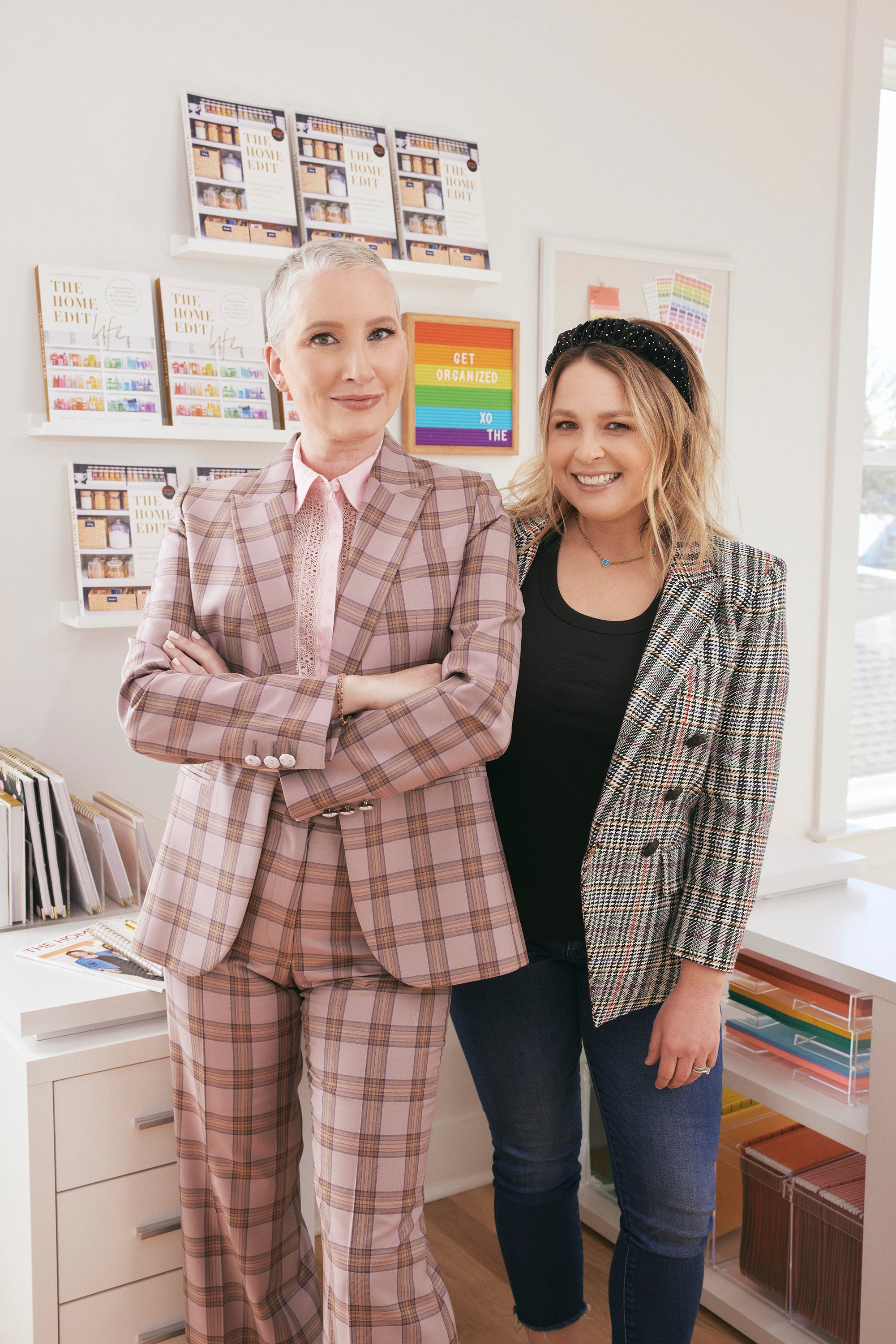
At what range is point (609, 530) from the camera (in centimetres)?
153

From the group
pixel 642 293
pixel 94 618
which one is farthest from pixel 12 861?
pixel 642 293

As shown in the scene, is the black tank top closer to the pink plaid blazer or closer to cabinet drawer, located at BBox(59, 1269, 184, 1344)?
the pink plaid blazer

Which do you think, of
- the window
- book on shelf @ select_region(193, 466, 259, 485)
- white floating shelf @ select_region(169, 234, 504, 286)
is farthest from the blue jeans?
the window

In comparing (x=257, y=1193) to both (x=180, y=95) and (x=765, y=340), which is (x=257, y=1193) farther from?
(x=765, y=340)

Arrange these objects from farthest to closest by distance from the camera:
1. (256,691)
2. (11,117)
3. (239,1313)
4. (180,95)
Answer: (180,95), (11,117), (239,1313), (256,691)

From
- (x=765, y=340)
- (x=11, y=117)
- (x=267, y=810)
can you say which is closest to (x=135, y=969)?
(x=267, y=810)

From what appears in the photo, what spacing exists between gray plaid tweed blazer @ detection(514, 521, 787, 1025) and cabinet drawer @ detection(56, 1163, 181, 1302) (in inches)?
28.4

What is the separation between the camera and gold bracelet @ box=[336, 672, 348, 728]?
1305 mm

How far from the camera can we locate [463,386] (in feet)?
8.10

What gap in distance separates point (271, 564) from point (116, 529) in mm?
782

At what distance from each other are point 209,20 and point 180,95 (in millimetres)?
159

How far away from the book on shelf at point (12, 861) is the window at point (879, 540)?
93.9 inches

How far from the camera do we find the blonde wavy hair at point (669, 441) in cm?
144

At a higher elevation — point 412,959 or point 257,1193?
point 412,959
